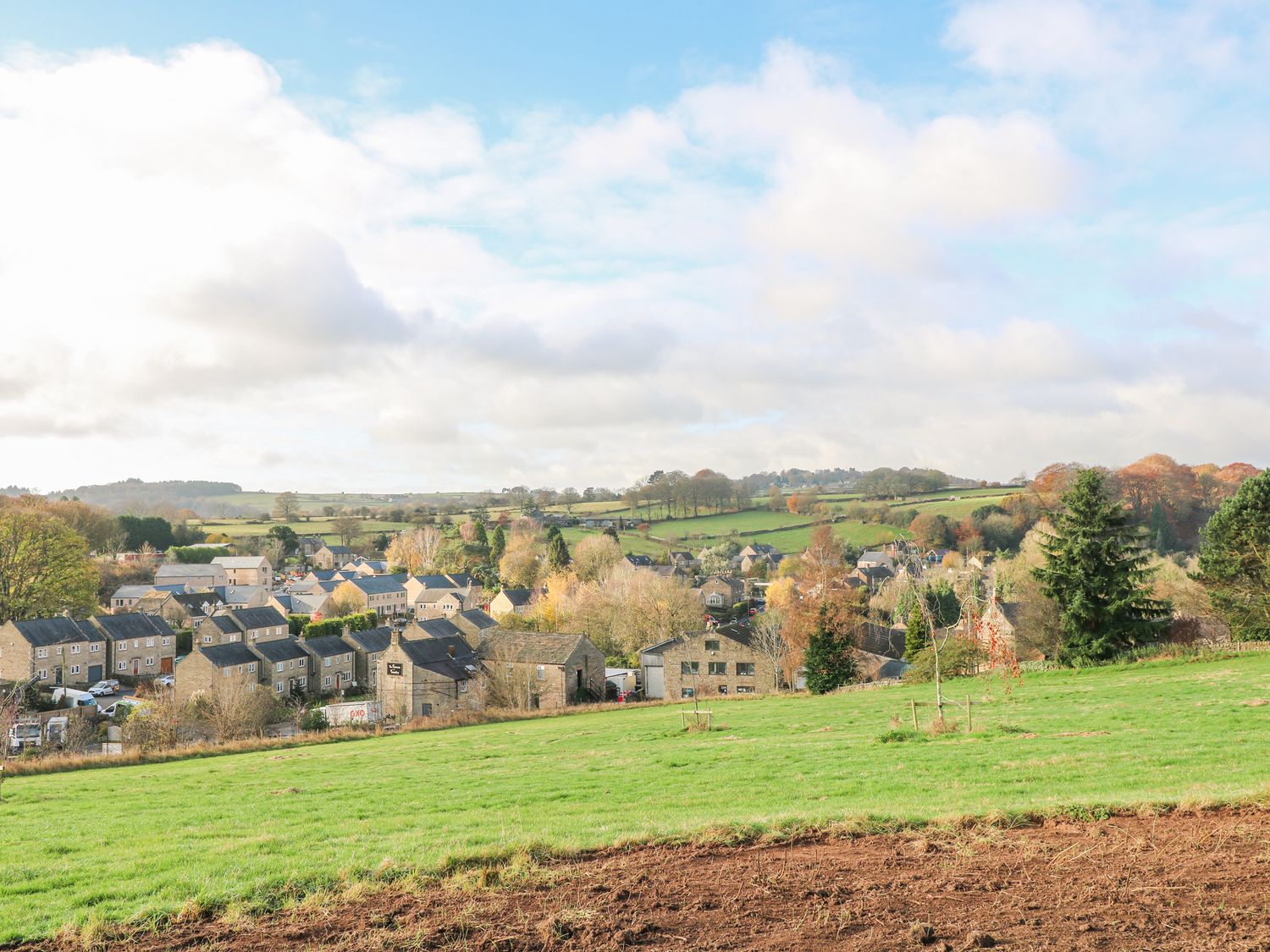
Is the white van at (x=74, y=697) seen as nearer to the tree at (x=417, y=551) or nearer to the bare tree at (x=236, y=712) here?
the bare tree at (x=236, y=712)

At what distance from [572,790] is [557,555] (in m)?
87.1

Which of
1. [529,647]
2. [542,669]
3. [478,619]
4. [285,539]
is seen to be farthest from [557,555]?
[285,539]

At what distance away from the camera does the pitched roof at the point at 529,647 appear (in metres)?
54.9

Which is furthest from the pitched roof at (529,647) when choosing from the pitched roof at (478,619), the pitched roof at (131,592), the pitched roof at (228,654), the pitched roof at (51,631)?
the pitched roof at (131,592)

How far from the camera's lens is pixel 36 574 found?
2881 inches

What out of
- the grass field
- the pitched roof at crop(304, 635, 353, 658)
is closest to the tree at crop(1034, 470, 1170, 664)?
the grass field

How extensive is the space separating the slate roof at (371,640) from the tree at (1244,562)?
57.6 metres

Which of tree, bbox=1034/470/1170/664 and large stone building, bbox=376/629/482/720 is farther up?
tree, bbox=1034/470/1170/664

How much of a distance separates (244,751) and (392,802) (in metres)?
21.1

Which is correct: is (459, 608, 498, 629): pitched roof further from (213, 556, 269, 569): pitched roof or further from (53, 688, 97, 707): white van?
(213, 556, 269, 569): pitched roof

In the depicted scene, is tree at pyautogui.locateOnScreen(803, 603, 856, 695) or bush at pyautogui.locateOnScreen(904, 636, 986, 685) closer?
bush at pyautogui.locateOnScreen(904, 636, 986, 685)

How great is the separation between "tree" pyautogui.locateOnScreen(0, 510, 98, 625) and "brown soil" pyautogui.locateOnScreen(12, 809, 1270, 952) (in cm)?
8259

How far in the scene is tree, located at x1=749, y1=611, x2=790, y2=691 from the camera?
53.6m

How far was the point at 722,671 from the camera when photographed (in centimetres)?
5525
